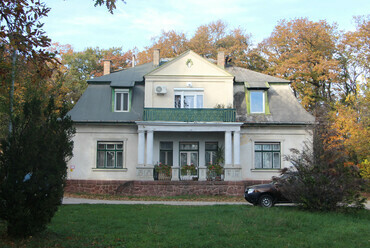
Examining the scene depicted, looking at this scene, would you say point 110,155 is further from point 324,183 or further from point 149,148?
point 324,183

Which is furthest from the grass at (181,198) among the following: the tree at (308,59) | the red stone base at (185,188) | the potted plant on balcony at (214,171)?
the tree at (308,59)

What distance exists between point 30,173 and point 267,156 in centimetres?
1928

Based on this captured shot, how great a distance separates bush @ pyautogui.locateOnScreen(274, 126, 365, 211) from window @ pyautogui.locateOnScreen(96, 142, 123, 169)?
43.9 feet

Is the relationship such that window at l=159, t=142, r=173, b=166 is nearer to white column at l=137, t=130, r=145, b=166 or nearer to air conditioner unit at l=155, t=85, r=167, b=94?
white column at l=137, t=130, r=145, b=166

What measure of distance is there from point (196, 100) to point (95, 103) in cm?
667

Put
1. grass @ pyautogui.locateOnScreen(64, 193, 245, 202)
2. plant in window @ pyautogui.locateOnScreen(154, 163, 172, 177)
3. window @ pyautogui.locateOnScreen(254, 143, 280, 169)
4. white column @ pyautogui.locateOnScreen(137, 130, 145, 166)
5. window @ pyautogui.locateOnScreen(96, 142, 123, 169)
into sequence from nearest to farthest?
grass @ pyautogui.locateOnScreen(64, 193, 245, 202), plant in window @ pyautogui.locateOnScreen(154, 163, 172, 177), white column @ pyautogui.locateOnScreen(137, 130, 145, 166), window @ pyautogui.locateOnScreen(96, 142, 123, 169), window @ pyautogui.locateOnScreen(254, 143, 280, 169)

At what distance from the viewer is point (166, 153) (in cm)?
2675

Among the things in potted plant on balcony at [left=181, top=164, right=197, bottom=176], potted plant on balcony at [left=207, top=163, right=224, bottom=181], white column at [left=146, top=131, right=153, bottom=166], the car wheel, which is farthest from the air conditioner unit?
the car wheel

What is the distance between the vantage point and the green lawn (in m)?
8.93

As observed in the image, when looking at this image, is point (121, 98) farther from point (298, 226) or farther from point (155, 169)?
point (298, 226)

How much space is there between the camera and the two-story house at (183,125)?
24.8 meters

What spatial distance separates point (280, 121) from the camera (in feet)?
84.0

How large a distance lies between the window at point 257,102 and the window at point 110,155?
901cm

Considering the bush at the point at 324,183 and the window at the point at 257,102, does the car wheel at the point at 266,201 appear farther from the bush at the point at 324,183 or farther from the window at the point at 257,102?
the window at the point at 257,102
